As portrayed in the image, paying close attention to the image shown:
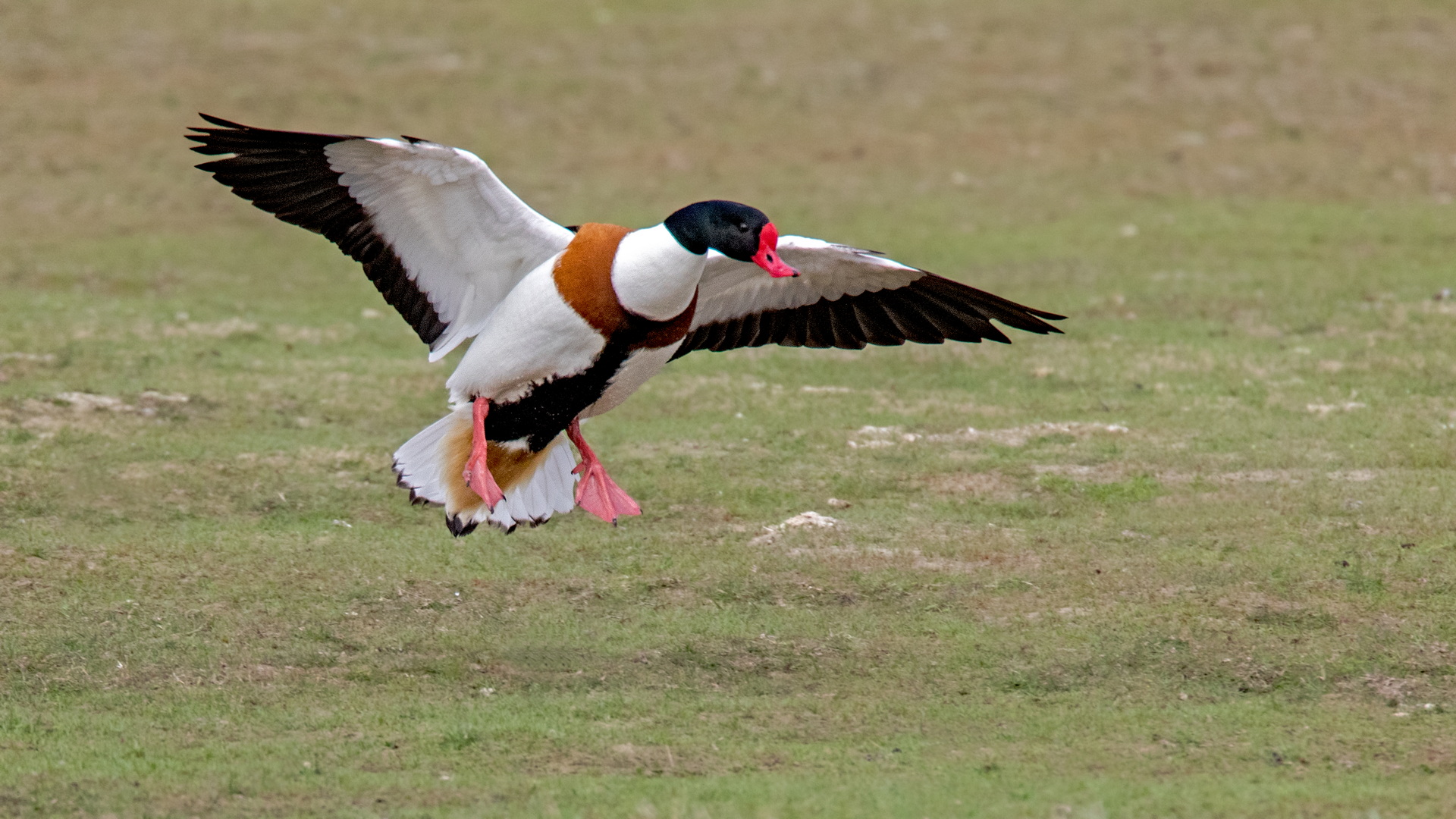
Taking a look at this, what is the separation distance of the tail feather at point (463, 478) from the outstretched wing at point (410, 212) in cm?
32

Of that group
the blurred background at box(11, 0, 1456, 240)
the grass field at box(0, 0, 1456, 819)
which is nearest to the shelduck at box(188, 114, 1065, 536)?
the grass field at box(0, 0, 1456, 819)

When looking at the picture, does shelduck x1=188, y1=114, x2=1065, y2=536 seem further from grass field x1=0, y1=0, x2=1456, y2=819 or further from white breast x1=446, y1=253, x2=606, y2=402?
grass field x1=0, y1=0, x2=1456, y2=819

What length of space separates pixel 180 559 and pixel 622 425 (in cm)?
292

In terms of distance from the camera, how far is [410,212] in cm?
638

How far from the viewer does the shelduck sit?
6.00m

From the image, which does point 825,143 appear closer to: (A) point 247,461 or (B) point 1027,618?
(A) point 247,461

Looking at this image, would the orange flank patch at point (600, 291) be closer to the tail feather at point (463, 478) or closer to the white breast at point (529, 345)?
the white breast at point (529, 345)

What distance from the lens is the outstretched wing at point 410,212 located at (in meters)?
6.08

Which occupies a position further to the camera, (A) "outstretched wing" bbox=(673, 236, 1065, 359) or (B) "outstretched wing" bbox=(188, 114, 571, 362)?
(A) "outstretched wing" bbox=(673, 236, 1065, 359)

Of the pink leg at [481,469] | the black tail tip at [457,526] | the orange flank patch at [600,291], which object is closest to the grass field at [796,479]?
the black tail tip at [457,526]

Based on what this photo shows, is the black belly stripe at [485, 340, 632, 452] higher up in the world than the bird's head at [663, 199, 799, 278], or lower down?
Answer: lower down

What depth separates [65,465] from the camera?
322 inches

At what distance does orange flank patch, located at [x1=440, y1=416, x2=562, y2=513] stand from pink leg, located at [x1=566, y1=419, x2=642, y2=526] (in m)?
0.12

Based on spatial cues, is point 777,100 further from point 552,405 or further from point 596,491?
point 552,405
